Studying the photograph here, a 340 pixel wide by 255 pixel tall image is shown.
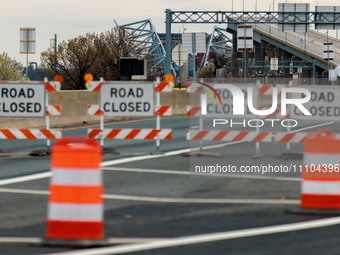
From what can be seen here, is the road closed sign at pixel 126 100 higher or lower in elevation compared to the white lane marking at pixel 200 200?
higher

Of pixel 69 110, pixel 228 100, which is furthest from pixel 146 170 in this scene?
pixel 69 110

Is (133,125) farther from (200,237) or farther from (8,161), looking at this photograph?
(200,237)

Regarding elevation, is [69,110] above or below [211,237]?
above

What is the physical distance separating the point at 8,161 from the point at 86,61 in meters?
51.3

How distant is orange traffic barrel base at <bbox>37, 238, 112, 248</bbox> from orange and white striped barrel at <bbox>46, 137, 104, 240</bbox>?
0.08 m

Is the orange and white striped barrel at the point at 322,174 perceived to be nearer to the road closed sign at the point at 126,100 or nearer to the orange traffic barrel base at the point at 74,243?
the orange traffic barrel base at the point at 74,243

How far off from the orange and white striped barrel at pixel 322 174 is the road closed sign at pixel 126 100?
6.50 meters

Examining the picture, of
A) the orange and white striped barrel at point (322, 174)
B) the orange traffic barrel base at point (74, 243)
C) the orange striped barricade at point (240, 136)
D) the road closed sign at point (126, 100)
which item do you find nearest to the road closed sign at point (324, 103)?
the orange striped barricade at point (240, 136)

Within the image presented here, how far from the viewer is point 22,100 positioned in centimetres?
1335

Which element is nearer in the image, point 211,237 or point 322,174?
point 211,237

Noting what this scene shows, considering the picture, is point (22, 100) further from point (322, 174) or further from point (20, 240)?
point (322, 174)

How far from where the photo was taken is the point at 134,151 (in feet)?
45.3

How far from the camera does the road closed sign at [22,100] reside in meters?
13.3

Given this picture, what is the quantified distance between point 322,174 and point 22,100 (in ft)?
27.5
